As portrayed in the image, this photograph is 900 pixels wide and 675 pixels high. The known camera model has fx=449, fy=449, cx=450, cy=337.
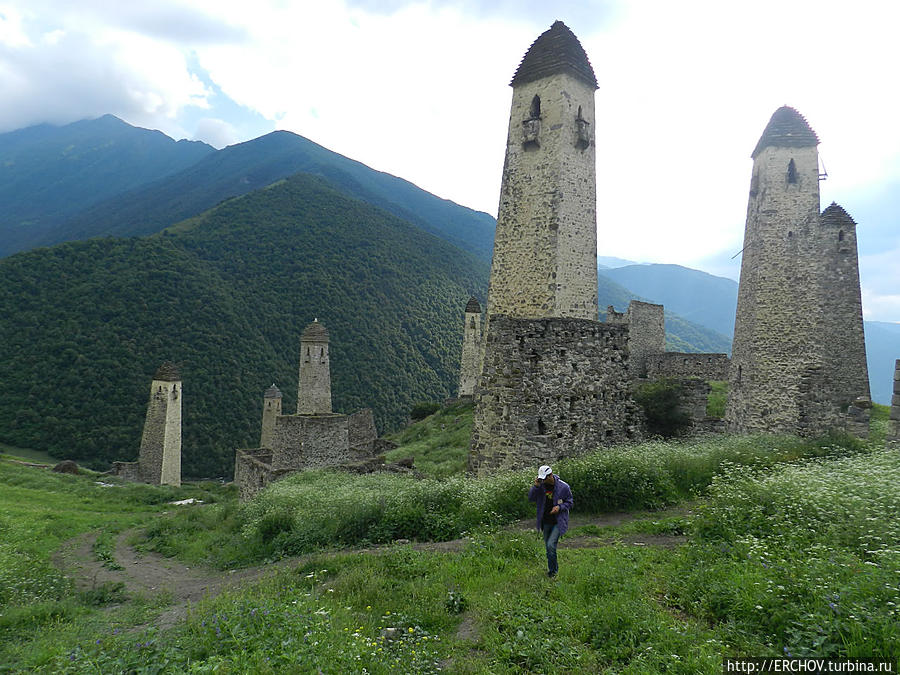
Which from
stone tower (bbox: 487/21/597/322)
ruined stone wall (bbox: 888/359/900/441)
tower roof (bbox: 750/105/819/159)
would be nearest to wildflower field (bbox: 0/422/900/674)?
ruined stone wall (bbox: 888/359/900/441)

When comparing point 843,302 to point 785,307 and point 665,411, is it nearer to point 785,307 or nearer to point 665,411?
point 785,307

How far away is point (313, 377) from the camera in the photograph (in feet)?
82.3

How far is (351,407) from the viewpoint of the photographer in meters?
45.3

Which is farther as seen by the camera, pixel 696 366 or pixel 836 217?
pixel 696 366

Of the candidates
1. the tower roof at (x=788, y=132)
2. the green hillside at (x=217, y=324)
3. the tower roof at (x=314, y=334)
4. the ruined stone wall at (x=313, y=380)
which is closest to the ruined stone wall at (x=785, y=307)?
the tower roof at (x=788, y=132)

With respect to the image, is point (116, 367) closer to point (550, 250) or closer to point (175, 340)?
point (175, 340)

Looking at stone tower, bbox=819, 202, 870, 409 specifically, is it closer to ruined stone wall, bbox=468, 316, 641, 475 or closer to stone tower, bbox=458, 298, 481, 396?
ruined stone wall, bbox=468, 316, 641, 475

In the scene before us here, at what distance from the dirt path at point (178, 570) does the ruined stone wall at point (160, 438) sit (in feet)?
63.3

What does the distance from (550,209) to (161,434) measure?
2768 cm

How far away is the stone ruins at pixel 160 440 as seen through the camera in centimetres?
2823

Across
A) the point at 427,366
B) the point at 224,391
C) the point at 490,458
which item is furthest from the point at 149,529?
the point at 427,366

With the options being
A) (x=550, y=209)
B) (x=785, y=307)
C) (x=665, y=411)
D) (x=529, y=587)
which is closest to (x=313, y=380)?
(x=550, y=209)

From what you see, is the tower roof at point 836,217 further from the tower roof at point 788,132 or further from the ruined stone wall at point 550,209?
the ruined stone wall at point 550,209

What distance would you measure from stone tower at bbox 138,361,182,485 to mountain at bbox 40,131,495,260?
8255 centimetres
